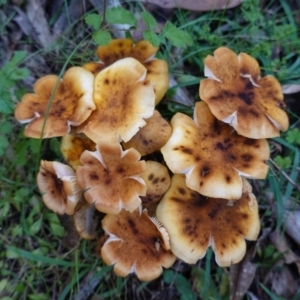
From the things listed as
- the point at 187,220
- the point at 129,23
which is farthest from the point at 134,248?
the point at 129,23

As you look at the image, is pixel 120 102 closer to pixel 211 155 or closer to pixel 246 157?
pixel 211 155

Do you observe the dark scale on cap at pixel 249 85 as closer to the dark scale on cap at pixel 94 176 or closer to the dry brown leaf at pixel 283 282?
the dark scale on cap at pixel 94 176

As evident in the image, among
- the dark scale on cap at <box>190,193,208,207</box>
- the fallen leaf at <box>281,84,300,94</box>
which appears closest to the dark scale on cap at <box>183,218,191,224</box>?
the dark scale on cap at <box>190,193,208,207</box>

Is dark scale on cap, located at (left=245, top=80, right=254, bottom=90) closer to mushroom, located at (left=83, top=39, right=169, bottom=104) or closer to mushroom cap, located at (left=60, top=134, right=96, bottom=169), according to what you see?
mushroom, located at (left=83, top=39, right=169, bottom=104)

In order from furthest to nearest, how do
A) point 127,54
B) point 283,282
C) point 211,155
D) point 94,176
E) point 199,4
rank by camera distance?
point 199,4, point 283,282, point 127,54, point 211,155, point 94,176

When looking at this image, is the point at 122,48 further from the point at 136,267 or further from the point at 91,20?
the point at 136,267

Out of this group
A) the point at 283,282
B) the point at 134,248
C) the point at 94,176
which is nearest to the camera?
the point at 94,176
